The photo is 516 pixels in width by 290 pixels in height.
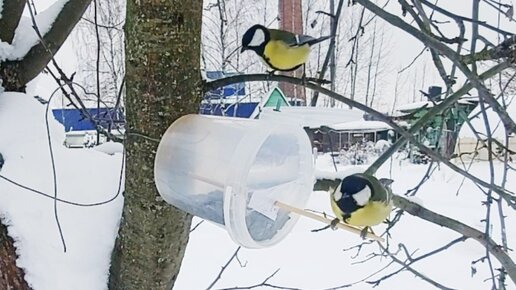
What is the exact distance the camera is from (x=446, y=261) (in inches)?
98.0

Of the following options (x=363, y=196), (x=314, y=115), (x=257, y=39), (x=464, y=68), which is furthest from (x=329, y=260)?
(x=464, y=68)

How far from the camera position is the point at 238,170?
450 millimetres

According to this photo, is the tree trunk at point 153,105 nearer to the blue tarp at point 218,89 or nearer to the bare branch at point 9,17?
the blue tarp at point 218,89

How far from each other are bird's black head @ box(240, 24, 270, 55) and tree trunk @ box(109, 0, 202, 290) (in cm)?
34

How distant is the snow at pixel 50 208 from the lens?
0.62 m

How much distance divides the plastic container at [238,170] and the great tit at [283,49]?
0.35m

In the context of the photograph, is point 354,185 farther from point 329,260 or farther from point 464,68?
point 329,260

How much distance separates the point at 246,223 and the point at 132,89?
18cm

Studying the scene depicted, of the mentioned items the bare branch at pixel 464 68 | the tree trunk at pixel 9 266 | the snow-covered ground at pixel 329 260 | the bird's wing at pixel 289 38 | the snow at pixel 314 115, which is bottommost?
the snow-covered ground at pixel 329 260

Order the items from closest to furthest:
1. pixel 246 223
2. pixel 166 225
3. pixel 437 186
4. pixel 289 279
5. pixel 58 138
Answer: pixel 246 223
pixel 166 225
pixel 58 138
pixel 289 279
pixel 437 186

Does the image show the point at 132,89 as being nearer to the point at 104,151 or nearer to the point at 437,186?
the point at 104,151

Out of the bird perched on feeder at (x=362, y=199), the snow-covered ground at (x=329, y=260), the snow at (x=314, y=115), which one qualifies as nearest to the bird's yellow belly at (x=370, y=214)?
the bird perched on feeder at (x=362, y=199)

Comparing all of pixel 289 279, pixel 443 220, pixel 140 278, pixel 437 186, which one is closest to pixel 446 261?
pixel 289 279

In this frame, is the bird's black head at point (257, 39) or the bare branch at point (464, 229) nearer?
the bare branch at point (464, 229)
